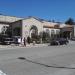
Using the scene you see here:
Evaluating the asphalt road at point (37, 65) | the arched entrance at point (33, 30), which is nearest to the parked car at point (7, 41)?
the arched entrance at point (33, 30)

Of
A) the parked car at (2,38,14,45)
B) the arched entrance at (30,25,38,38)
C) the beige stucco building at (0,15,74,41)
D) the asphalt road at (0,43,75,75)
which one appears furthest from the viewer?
the arched entrance at (30,25,38,38)

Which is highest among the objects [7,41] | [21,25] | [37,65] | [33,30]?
[21,25]

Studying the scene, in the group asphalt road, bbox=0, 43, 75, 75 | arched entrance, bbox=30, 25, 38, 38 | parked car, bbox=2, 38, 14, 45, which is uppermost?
arched entrance, bbox=30, 25, 38, 38

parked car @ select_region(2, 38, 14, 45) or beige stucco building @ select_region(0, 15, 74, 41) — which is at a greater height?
beige stucco building @ select_region(0, 15, 74, 41)

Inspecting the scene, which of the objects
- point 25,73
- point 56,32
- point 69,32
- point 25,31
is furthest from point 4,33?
point 25,73

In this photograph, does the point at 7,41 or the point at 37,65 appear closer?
the point at 37,65

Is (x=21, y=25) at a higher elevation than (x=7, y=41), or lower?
higher

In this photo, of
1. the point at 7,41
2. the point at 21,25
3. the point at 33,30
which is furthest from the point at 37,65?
the point at 33,30

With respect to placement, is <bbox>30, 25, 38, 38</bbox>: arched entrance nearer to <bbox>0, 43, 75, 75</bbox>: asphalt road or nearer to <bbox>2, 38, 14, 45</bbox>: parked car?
<bbox>2, 38, 14, 45</bbox>: parked car

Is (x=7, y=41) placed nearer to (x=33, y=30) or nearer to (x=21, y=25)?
(x=21, y=25)

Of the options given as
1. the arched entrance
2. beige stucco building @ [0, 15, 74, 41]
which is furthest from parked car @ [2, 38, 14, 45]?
the arched entrance

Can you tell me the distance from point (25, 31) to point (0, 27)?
18.9 feet

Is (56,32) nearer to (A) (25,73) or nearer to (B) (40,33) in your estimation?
(B) (40,33)

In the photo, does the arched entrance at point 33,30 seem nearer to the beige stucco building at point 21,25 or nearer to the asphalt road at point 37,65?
the beige stucco building at point 21,25
